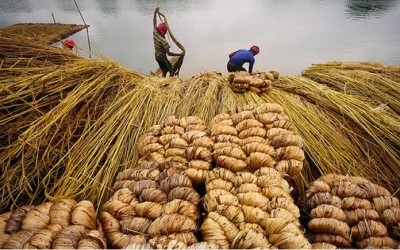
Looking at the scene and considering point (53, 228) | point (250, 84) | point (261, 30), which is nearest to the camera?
point (53, 228)

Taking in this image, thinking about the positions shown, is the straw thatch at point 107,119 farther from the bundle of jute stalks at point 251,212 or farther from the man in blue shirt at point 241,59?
the man in blue shirt at point 241,59

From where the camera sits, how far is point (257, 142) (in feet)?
4.25

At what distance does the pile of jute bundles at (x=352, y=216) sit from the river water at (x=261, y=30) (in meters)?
3.58

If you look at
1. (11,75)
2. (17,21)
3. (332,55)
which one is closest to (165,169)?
(11,75)

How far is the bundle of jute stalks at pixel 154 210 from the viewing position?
0.95 meters

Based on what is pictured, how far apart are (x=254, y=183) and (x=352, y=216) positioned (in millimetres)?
424

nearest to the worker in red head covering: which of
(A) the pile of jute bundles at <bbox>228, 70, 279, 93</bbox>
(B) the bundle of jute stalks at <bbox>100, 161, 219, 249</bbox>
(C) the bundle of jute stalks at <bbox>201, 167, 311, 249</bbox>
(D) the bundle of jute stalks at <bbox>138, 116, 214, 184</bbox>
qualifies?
(A) the pile of jute bundles at <bbox>228, 70, 279, 93</bbox>

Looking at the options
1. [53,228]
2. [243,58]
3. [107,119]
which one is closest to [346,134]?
[107,119]

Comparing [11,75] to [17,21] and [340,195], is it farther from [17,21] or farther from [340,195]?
[17,21]

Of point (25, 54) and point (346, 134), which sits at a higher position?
point (25, 54)

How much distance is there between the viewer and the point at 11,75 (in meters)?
1.92

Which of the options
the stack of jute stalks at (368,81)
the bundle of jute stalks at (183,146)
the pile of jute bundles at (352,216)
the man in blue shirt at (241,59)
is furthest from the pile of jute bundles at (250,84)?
the man in blue shirt at (241,59)

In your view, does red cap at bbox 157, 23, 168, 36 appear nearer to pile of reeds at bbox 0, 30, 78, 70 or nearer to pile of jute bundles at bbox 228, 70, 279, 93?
pile of reeds at bbox 0, 30, 78, 70

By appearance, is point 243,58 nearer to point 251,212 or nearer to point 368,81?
point 368,81
